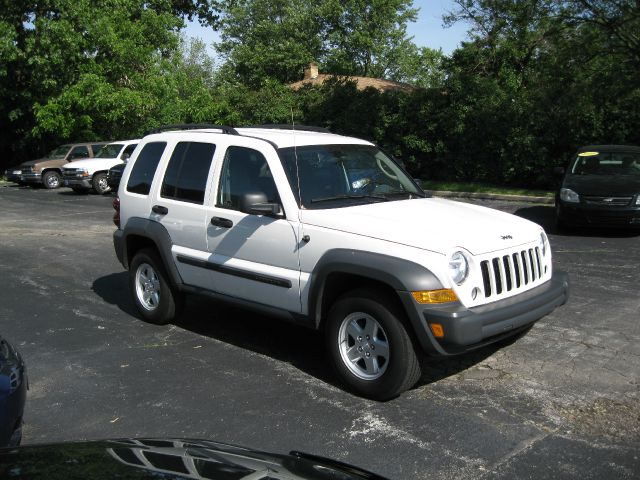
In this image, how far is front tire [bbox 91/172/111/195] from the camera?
23016 mm

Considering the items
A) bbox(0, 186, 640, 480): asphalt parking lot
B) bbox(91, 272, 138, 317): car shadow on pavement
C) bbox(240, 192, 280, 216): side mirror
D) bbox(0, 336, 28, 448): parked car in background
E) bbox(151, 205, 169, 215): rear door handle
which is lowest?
bbox(0, 186, 640, 480): asphalt parking lot

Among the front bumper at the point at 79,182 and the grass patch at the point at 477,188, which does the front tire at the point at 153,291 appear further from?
the front bumper at the point at 79,182

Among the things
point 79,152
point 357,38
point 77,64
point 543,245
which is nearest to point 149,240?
point 543,245

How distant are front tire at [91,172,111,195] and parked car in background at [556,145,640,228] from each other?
1523 cm

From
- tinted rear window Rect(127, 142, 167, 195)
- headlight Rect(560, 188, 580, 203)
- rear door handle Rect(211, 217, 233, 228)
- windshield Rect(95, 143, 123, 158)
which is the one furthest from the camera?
windshield Rect(95, 143, 123, 158)

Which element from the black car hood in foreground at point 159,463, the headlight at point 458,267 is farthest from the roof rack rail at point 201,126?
the black car hood in foreground at point 159,463

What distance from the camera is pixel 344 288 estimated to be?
5340 millimetres

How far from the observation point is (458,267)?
15.8 feet

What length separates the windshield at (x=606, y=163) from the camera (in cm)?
1269

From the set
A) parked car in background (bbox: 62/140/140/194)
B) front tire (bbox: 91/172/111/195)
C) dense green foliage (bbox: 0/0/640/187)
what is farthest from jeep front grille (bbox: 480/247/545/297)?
front tire (bbox: 91/172/111/195)

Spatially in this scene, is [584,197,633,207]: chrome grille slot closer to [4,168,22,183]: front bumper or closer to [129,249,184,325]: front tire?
[129,249,184,325]: front tire

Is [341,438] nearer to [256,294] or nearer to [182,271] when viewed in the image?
[256,294]

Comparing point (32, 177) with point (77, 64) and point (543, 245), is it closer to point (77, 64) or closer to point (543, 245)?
point (77, 64)

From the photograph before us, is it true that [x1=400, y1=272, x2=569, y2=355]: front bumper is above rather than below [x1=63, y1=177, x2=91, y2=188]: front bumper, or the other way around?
below
